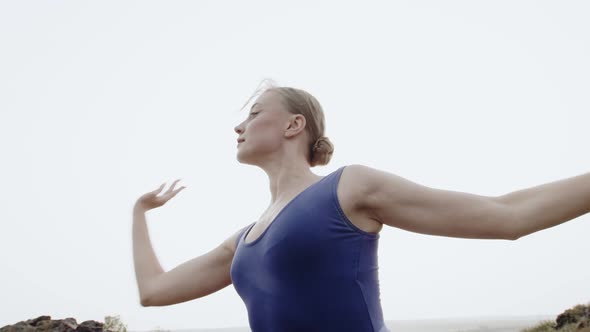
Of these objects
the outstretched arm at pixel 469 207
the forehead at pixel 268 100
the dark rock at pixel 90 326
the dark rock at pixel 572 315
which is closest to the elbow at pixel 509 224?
the outstretched arm at pixel 469 207

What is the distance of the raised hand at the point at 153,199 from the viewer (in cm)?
318

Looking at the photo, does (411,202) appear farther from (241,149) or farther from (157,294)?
(157,294)

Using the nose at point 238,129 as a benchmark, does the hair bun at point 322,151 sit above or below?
below

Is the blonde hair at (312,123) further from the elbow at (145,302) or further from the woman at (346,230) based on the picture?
the elbow at (145,302)

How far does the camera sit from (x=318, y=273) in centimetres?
212

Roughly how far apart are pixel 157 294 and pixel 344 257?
3.90ft

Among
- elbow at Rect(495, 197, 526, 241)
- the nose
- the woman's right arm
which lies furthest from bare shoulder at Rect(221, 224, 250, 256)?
elbow at Rect(495, 197, 526, 241)

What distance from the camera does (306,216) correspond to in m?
2.21

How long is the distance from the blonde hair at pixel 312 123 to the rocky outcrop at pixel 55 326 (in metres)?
13.6

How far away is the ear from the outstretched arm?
23.0 inches

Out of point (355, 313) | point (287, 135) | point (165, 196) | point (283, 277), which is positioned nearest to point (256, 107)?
point (287, 135)

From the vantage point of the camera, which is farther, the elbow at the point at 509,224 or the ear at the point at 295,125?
the ear at the point at 295,125

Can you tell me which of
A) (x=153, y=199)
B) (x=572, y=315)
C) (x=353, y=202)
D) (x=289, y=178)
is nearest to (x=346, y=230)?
(x=353, y=202)

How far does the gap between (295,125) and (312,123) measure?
10 cm
